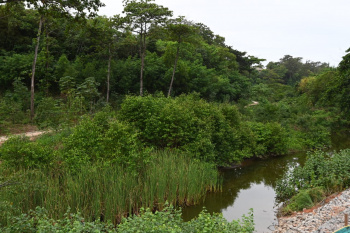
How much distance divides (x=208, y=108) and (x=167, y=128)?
10.2 ft

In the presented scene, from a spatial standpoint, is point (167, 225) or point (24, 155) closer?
point (167, 225)

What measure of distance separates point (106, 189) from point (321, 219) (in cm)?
546

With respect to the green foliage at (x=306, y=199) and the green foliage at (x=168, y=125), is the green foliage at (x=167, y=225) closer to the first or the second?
the green foliage at (x=306, y=199)

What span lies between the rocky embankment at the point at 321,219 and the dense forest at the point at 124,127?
2071 millimetres

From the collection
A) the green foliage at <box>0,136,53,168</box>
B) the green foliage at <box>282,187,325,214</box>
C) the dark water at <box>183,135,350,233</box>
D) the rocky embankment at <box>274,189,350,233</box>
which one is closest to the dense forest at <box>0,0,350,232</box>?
the green foliage at <box>0,136,53,168</box>

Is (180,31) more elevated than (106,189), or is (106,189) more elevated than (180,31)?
(180,31)

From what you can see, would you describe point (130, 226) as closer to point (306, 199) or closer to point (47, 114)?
point (306, 199)

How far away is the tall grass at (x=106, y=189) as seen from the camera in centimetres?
683

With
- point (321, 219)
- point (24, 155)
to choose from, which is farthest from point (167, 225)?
point (24, 155)

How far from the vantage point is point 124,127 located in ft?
30.5

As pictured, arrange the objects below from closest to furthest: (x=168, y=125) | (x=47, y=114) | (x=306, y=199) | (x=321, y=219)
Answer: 1. (x=321, y=219)
2. (x=306, y=199)
3. (x=168, y=125)
4. (x=47, y=114)

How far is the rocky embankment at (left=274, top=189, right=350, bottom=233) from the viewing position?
265 inches

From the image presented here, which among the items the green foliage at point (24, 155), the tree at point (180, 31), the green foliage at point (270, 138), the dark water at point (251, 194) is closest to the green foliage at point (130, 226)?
the green foliage at point (24, 155)

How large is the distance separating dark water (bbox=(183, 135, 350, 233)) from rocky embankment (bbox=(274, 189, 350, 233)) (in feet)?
2.16
